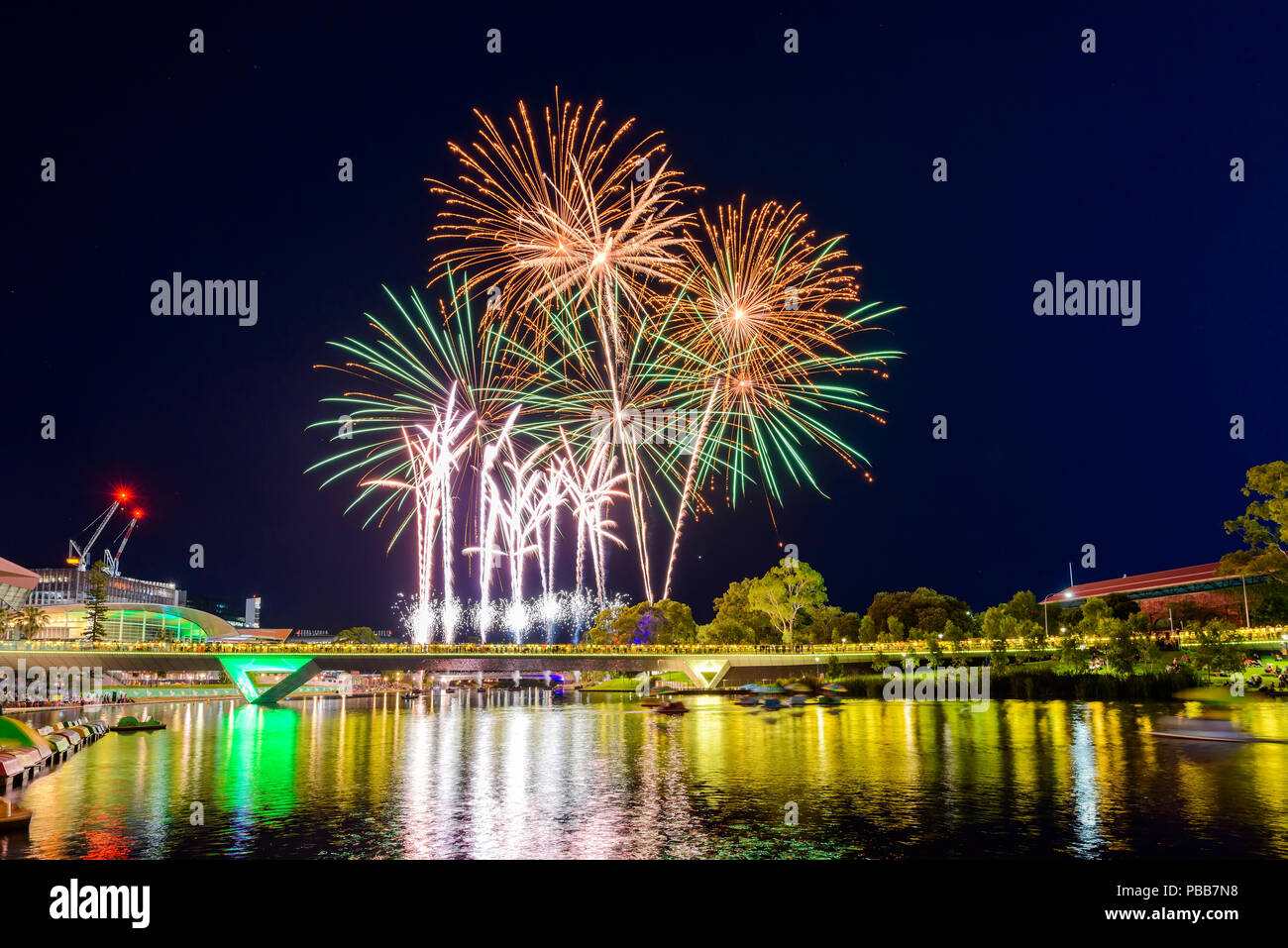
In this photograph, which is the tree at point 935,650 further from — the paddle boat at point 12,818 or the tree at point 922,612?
the paddle boat at point 12,818

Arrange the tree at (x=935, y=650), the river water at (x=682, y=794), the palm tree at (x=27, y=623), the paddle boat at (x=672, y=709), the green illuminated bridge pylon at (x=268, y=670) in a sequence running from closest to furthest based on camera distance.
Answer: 1. the river water at (x=682, y=794)
2. the paddle boat at (x=672, y=709)
3. the green illuminated bridge pylon at (x=268, y=670)
4. the tree at (x=935, y=650)
5. the palm tree at (x=27, y=623)

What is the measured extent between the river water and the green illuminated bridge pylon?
5207 cm

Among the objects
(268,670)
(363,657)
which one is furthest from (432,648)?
(268,670)

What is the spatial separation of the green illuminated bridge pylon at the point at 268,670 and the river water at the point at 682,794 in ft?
171

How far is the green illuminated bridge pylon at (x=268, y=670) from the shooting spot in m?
138

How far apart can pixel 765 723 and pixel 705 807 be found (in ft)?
184

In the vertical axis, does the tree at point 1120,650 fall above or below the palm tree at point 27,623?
below

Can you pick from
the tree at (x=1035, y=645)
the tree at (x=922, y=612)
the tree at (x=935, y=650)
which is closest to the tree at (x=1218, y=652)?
the tree at (x=1035, y=645)

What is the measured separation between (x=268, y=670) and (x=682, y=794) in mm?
114506
